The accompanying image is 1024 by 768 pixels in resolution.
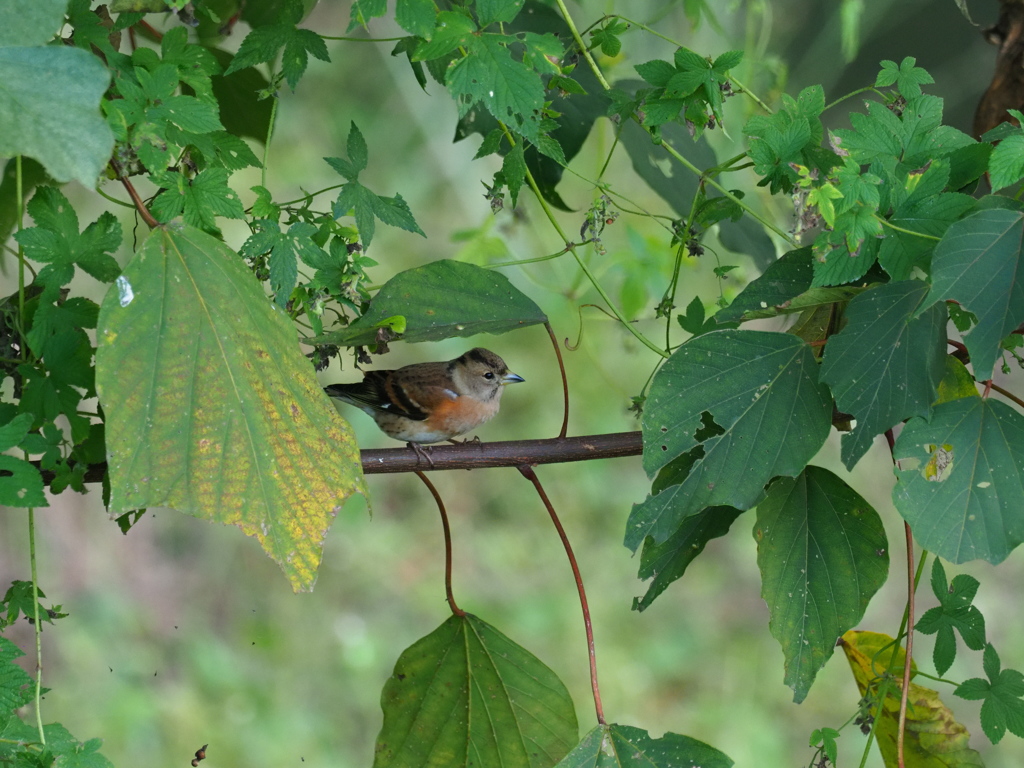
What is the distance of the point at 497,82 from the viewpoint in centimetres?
159

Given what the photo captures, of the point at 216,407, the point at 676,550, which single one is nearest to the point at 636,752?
the point at 676,550

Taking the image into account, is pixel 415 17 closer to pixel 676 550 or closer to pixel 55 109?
pixel 55 109

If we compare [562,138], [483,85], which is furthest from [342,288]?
[562,138]

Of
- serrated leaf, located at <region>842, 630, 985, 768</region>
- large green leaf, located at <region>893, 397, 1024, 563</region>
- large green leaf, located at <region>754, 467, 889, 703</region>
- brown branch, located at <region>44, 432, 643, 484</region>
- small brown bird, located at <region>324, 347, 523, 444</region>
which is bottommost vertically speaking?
small brown bird, located at <region>324, 347, 523, 444</region>

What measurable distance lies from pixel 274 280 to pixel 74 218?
34cm

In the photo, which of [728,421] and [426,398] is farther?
[426,398]

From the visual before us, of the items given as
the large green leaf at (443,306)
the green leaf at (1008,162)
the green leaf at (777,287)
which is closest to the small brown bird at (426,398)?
the large green leaf at (443,306)

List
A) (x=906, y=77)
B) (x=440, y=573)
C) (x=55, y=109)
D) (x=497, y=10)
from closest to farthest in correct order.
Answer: (x=55, y=109)
(x=497, y=10)
(x=906, y=77)
(x=440, y=573)

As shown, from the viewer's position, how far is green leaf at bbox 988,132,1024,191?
1.43 metres

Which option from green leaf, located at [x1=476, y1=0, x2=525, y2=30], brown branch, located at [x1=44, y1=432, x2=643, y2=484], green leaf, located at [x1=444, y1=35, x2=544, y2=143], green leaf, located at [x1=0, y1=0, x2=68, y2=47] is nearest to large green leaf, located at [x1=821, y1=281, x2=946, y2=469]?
brown branch, located at [x1=44, y1=432, x2=643, y2=484]

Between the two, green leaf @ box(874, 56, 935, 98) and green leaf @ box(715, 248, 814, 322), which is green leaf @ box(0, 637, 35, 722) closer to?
green leaf @ box(715, 248, 814, 322)

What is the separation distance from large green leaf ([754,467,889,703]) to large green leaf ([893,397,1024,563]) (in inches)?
10.1

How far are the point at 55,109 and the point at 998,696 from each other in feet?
6.16

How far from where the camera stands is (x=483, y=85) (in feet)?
5.20
